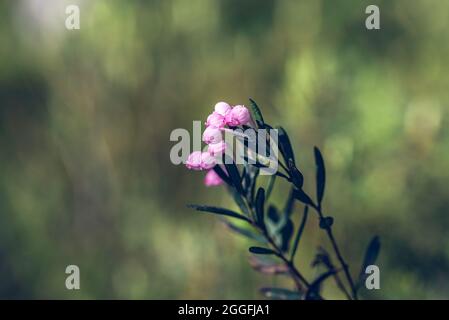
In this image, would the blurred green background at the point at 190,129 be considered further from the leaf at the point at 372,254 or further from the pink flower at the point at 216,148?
the pink flower at the point at 216,148

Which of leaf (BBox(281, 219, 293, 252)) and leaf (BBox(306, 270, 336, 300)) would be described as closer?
leaf (BBox(306, 270, 336, 300))

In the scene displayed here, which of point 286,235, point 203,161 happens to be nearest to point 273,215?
point 286,235

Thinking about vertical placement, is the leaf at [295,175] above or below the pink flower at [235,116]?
below

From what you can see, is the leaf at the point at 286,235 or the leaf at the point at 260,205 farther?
the leaf at the point at 286,235

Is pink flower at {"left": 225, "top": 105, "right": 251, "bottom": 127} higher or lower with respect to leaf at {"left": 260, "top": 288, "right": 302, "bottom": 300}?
higher

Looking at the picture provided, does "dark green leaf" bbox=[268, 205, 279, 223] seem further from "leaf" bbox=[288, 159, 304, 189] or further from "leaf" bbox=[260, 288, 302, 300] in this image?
"leaf" bbox=[288, 159, 304, 189]

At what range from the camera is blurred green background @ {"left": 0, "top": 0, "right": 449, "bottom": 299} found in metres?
1.80

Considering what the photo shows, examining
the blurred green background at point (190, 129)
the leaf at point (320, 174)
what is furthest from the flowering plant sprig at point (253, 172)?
the blurred green background at point (190, 129)

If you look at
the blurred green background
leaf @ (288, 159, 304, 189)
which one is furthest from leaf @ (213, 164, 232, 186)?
the blurred green background

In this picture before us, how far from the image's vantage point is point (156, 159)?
224 cm

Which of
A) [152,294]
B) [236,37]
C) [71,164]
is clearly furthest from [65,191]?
[236,37]

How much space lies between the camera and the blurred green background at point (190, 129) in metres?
1.80

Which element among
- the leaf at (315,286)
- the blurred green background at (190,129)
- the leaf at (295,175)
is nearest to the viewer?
the leaf at (295,175)
